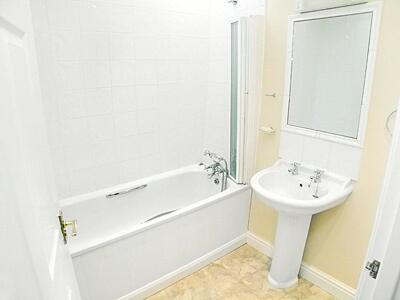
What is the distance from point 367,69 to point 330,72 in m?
0.24

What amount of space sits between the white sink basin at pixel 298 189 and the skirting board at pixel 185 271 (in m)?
0.75

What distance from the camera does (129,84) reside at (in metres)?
2.31

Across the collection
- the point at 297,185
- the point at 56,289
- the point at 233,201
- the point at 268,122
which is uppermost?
the point at 268,122

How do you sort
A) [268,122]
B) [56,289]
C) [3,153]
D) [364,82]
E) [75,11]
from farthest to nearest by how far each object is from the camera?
[268,122]
[75,11]
[364,82]
[56,289]
[3,153]

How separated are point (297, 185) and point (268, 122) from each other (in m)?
→ 0.56

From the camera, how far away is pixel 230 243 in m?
2.49

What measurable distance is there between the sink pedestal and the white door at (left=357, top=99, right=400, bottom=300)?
899 mm

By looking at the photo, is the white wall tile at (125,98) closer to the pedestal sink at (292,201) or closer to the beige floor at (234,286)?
the pedestal sink at (292,201)

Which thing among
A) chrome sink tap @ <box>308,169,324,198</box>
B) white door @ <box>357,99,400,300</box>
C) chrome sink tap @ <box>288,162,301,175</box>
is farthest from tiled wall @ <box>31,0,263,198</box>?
white door @ <box>357,99,400,300</box>

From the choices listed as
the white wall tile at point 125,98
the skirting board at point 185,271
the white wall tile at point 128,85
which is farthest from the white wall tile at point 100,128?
the skirting board at point 185,271

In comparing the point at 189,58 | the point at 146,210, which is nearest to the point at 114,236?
the point at 146,210

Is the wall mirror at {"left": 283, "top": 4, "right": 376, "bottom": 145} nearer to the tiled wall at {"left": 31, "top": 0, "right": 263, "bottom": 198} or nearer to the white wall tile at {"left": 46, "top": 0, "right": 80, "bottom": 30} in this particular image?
the tiled wall at {"left": 31, "top": 0, "right": 263, "bottom": 198}

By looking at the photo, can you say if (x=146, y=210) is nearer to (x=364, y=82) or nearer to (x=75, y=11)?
(x=75, y=11)

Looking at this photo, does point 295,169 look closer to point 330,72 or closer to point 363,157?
point 363,157
